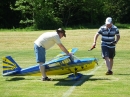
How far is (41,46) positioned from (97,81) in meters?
1.85

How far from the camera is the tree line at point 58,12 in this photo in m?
50.3

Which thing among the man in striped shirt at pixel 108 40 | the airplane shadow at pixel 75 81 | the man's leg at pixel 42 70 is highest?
the man in striped shirt at pixel 108 40

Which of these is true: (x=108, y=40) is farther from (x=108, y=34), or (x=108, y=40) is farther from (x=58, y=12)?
(x=58, y=12)

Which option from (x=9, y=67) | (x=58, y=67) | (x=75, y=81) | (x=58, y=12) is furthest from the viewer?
(x=58, y=12)

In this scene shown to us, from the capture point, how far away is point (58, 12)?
5378 centimetres

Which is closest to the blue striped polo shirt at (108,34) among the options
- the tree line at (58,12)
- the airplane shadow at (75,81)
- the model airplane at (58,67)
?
the model airplane at (58,67)

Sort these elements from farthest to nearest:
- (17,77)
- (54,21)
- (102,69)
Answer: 1. (54,21)
2. (102,69)
3. (17,77)

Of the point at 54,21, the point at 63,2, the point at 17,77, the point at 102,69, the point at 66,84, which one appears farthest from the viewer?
the point at 63,2

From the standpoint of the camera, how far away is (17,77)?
34.5 ft

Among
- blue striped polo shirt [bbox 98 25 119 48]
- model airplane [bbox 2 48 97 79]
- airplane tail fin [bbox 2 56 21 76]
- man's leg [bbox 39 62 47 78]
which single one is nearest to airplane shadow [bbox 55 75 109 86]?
model airplane [bbox 2 48 97 79]

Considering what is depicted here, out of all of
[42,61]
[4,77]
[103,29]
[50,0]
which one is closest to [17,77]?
[4,77]

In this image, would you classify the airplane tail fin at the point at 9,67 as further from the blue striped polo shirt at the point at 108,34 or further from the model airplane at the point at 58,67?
the blue striped polo shirt at the point at 108,34

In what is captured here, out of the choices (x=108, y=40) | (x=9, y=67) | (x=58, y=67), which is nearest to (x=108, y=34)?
(x=108, y=40)

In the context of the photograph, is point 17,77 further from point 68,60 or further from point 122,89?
point 122,89
